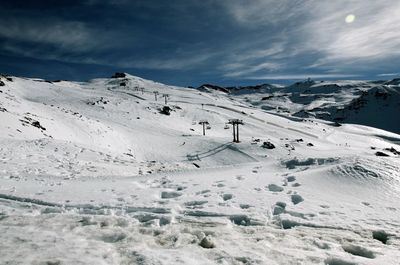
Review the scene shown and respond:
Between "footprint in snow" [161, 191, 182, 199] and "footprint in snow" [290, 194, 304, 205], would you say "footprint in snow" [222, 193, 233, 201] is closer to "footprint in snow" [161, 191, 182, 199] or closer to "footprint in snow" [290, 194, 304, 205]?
"footprint in snow" [161, 191, 182, 199]

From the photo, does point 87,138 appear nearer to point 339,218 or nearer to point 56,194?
point 56,194

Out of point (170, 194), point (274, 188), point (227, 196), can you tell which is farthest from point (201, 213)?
point (274, 188)

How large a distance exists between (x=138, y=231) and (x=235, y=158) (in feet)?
112

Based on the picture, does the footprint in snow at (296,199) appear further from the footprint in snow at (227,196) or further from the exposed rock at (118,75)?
the exposed rock at (118,75)

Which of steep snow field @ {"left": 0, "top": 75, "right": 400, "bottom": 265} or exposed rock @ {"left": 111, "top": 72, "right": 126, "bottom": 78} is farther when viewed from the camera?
exposed rock @ {"left": 111, "top": 72, "right": 126, "bottom": 78}

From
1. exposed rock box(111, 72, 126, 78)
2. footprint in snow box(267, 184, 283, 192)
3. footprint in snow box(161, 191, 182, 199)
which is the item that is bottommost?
footprint in snow box(161, 191, 182, 199)

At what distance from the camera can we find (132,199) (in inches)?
377

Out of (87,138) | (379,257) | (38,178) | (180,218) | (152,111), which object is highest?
(152,111)

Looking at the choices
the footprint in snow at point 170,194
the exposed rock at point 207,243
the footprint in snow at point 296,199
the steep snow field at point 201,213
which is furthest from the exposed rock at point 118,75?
the exposed rock at point 207,243

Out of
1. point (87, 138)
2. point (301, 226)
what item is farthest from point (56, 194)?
point (87, 138)

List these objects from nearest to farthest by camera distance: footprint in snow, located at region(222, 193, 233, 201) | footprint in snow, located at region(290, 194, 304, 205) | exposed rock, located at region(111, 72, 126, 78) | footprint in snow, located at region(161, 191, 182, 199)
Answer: footprint in snow, located at region(290, 194, 304, 205)
footprint in snow, located at region(222, 193, 233, 201)
footprint in snow, located at region(161, 191, 182, 199)
exposed rock, located at region(111, 72, 126, 78)

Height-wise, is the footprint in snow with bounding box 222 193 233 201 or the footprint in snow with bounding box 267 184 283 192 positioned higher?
the footprint in snow with bounding box 267 184 283 192

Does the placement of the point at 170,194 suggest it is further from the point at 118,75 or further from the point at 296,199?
the point at 118,75

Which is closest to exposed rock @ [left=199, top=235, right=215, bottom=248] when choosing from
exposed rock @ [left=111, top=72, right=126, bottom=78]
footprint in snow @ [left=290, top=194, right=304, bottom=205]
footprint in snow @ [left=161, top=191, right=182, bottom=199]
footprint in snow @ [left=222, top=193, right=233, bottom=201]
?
footprint in snow @ [left=222, top=193, right=233, bottom=201]
